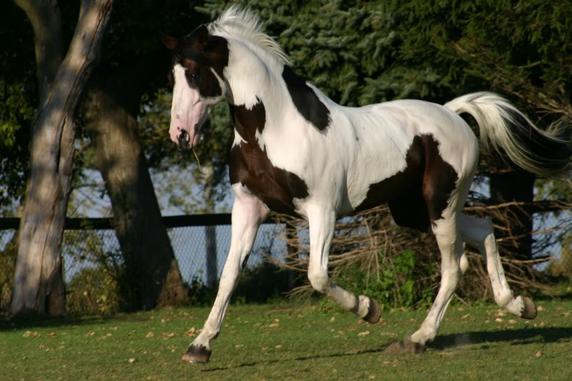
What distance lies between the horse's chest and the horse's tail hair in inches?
85.2

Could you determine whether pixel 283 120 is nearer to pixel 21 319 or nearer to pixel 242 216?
pixel 242 216

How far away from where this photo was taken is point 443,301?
388 inches

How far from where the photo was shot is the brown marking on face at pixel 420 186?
31.8 ft

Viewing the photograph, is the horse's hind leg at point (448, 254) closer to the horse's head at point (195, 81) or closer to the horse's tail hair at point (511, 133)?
the horse's tail hair at point (511, 133)

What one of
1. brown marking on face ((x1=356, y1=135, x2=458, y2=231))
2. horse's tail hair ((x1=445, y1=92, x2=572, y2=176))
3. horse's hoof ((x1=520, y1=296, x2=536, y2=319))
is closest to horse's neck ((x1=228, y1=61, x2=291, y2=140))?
brown marking on face ((x1=356, y1=135, x2=458, y2=231))

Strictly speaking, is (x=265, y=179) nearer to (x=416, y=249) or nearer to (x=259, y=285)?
(x=416, y=249)

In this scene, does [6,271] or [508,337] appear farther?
[6,271]

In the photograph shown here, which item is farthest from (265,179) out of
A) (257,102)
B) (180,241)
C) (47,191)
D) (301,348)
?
(180,241)

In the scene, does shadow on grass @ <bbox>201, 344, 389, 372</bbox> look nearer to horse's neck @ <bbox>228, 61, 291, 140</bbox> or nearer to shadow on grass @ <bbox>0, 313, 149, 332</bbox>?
horse's neck @ <bbox>228, 61, 291, 140</bbox>

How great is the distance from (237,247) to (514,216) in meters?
6.42

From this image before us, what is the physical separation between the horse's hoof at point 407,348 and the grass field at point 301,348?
0.08 metres

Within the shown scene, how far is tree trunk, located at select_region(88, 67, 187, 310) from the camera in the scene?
18719 mm

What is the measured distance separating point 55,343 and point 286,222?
12.2ft

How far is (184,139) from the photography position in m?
8.88
